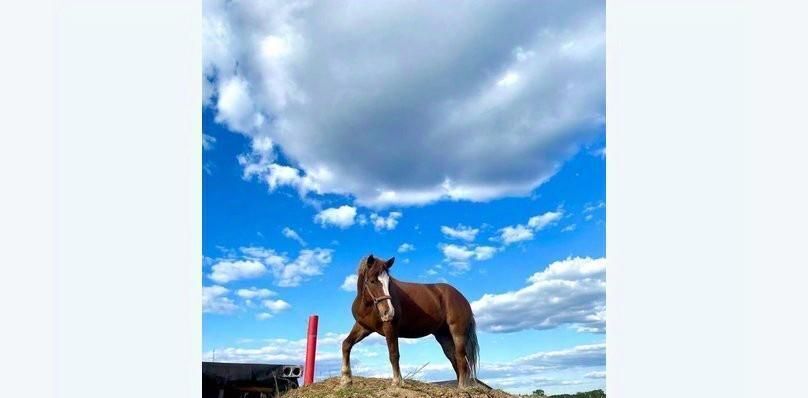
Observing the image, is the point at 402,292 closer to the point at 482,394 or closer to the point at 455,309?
the point at 455,309

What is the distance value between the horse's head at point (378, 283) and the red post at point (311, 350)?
97 centimetres

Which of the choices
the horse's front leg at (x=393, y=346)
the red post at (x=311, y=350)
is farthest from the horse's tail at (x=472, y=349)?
the red post at (x=311, y=350)

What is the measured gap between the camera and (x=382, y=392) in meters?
6.04

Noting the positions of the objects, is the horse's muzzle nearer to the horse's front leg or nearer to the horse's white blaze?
the horse's white blaze

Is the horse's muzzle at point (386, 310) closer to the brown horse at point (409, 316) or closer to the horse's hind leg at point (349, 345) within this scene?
the brown horse at point (409, 316)

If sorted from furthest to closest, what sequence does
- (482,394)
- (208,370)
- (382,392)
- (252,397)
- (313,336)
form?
(252,397) < (208,370) < (313,336) < (482,394) < (382,392)

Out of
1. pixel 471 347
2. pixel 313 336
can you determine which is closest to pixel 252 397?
pixel 313 336

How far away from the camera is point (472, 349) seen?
698 centimetres

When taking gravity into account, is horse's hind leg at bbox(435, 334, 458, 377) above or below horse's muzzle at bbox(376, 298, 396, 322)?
below

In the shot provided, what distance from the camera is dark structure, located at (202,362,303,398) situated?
24.5ft

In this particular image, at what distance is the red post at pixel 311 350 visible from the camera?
22.6ft

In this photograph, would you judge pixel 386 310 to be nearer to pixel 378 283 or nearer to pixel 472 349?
pixel 378 283

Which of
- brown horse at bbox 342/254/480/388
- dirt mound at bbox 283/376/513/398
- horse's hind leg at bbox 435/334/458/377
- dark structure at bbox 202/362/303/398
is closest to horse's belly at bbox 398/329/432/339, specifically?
brown horse at bbox 342/254/480/388

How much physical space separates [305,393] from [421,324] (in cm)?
152
